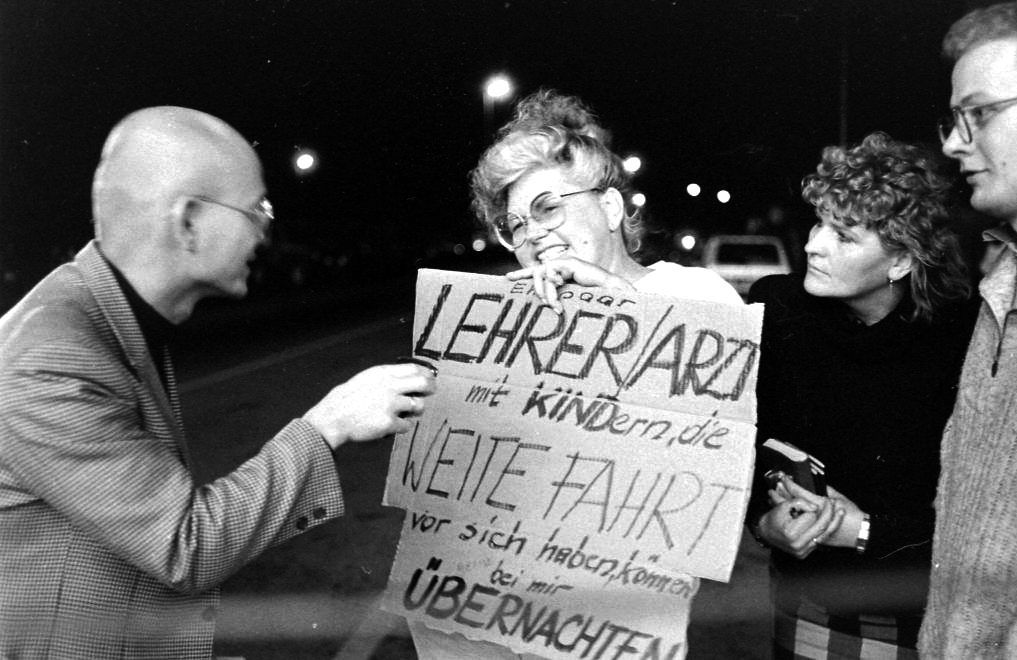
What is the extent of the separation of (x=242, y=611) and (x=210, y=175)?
336 cm

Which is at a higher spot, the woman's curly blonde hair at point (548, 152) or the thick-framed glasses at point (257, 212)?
the woman's curly blonde hair at point (548, 152)

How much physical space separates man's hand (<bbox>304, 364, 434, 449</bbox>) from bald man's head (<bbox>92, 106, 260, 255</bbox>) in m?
0.45

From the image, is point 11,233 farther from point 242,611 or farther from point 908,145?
point 908,145

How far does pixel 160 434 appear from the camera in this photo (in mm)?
1572

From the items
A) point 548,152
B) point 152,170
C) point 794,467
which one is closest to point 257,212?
point 152,170

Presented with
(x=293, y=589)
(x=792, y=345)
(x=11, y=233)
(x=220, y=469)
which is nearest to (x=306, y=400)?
(x=220, y=469)

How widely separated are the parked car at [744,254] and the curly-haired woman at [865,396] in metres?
8.94

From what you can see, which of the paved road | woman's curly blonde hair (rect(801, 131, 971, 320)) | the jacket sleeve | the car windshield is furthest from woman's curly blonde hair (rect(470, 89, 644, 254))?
the car windshield

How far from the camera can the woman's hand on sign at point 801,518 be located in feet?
6.56

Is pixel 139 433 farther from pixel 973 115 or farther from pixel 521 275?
pixel 973 115

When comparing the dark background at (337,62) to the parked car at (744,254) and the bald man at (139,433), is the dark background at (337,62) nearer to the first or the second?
the bald man at (139,433)

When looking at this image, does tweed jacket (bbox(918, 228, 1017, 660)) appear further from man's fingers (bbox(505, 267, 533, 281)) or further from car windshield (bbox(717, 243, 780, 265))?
car windshield (bbox(717, 243, 780, 265))

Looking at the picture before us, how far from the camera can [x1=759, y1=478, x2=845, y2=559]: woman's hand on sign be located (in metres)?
2.00

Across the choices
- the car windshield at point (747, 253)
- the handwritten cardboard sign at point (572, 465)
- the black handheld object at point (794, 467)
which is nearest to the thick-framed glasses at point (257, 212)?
the handwritten cardboard sign at point (572, 465)
